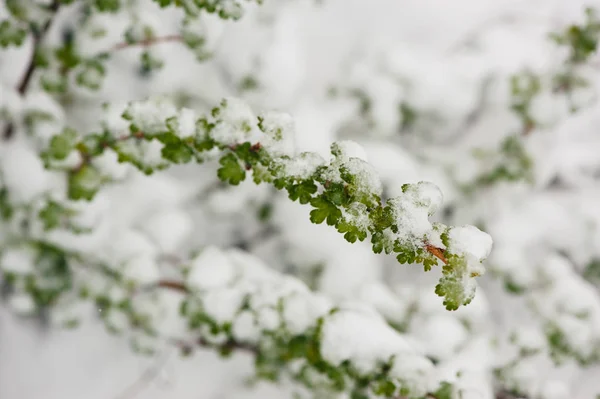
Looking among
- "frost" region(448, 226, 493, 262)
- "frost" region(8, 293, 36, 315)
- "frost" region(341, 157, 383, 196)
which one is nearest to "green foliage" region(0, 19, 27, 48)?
"frost" region(8, 293, 36, 315)

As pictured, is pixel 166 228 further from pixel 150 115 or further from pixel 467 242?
pixel 467 242

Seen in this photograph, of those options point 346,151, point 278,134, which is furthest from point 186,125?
point 346,151

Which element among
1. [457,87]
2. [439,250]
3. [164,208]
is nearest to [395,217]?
[439,250]

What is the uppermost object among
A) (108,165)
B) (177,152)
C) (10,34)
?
(10,34)

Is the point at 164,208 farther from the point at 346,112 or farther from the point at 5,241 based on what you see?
the point at 346,112

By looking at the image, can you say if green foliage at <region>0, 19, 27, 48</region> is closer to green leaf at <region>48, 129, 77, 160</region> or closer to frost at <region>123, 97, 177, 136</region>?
green leaf at <region>48, 129, 77, 160</region>

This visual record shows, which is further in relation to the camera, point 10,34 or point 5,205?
point 5,205

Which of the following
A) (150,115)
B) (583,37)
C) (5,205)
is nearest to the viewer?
(150,115)
